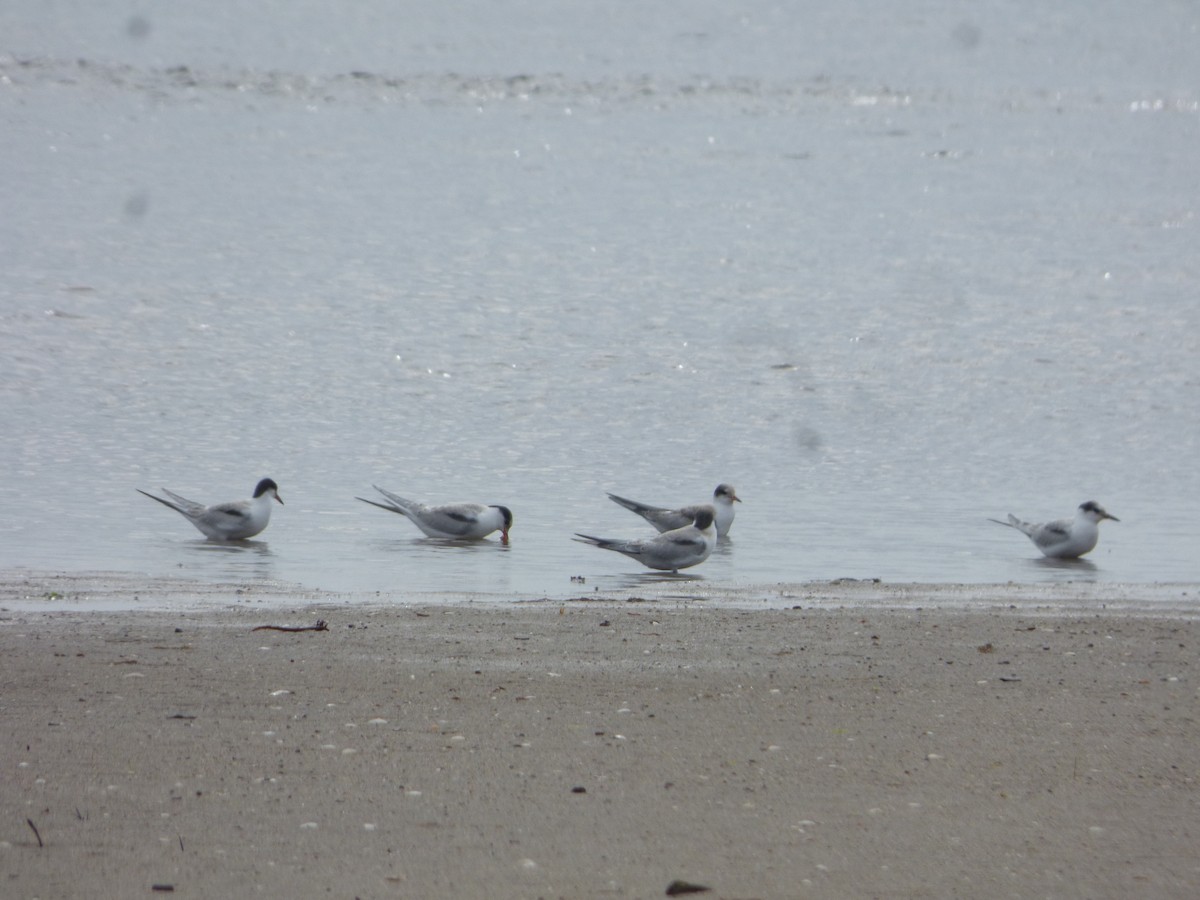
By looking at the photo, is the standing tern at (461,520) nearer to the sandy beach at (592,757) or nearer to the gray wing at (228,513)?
the gray wing at (228,513)

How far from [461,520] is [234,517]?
1.27m

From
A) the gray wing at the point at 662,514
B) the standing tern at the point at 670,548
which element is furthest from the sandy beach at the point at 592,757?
the gray wing at the point at 662,514

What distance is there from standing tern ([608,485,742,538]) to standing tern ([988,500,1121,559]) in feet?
5.71

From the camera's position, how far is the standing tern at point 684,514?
1032 centimetres

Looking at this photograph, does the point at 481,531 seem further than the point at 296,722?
Yes

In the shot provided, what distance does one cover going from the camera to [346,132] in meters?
36.8

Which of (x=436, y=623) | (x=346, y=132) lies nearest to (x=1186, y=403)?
(x=436, y=623)

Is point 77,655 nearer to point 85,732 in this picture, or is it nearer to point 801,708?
point 85,732

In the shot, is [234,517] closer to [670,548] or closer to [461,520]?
[461,520]

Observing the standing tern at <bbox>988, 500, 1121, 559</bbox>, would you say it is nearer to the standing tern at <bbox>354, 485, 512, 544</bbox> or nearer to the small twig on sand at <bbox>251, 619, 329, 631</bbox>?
the standing tern at <bbox>354, 485, 512, 544</bbox>

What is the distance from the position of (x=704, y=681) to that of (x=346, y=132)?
32.4m

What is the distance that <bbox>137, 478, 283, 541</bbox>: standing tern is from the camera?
10.1m

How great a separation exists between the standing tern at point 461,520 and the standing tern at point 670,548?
973 mm

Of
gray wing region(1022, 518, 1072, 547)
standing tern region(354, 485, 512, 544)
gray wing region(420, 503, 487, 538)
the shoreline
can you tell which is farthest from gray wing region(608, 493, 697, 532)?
gray wing region(1022, 518, 1072, 547)
